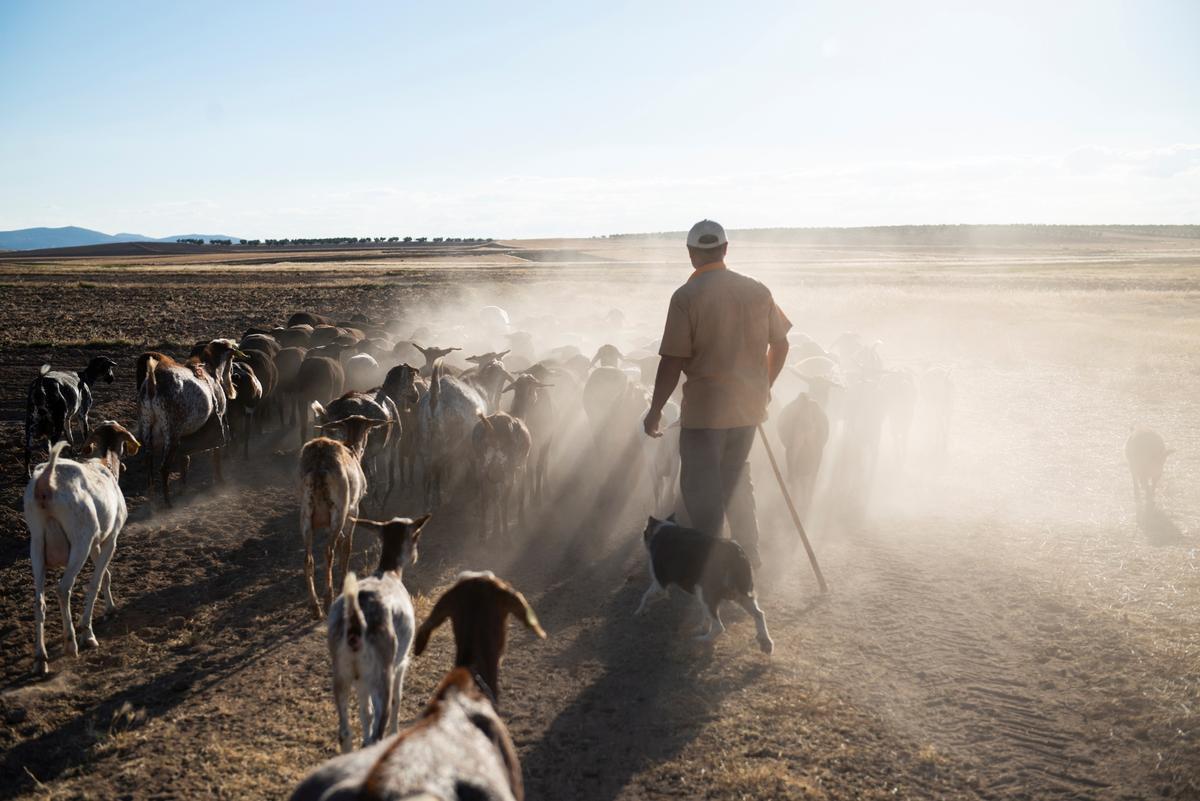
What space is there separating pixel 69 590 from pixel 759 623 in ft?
18.4

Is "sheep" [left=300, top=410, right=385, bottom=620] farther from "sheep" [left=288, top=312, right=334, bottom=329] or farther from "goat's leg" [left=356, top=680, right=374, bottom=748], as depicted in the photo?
"sheep" [left=288, top=312, right=334, bottom=329]

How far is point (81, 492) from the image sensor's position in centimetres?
658

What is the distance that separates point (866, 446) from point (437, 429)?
6732mm

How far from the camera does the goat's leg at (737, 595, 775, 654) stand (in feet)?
21.8

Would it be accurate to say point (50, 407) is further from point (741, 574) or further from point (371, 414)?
point (741, 574)

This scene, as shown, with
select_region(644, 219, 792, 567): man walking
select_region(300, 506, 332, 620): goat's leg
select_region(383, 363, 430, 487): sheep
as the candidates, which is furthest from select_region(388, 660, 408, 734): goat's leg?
select_region(383, 363, 430, 487): sheep

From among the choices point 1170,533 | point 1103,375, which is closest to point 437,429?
point 1170,533

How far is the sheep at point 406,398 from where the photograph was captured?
11867 mm

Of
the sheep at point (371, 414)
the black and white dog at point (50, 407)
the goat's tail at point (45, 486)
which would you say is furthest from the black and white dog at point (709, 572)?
the black and white dog at point (50, 407)

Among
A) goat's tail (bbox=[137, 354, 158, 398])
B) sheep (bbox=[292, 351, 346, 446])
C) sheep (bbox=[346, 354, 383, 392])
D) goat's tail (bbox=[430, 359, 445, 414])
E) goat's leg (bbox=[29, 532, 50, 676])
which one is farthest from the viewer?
sheep (bbox=[346, 354, 383, 392])

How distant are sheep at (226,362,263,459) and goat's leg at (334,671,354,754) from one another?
9220mm

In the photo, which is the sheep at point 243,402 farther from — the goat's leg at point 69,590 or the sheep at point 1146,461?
the sheep at point 1146,461

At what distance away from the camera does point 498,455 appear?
995cm

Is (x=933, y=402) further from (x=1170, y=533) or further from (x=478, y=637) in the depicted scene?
(x=478, y=637)
